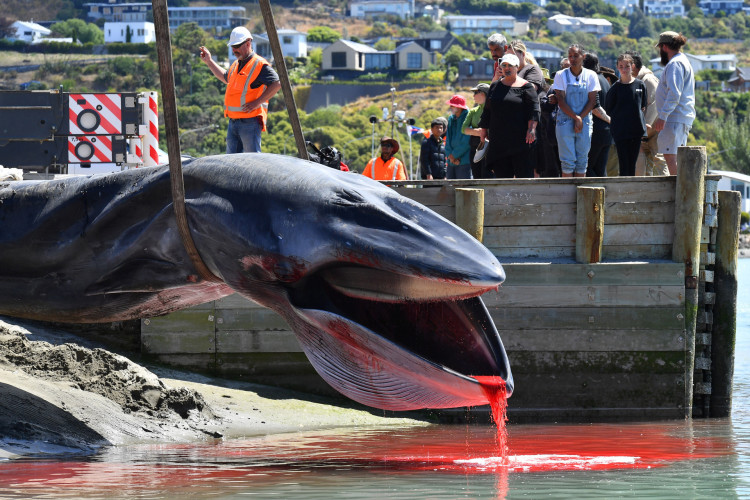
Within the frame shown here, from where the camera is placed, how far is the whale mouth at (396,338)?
6246mm

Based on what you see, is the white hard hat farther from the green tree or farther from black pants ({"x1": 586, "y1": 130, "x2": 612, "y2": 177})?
the green tree

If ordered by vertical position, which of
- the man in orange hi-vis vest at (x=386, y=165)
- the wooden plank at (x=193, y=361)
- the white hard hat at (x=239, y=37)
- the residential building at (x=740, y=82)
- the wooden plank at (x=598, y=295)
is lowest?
the residential building at (x=740, y=82)

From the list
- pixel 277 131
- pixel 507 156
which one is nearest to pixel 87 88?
pixel 277 131

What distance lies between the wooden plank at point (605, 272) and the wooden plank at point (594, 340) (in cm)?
49

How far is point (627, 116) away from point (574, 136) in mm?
621

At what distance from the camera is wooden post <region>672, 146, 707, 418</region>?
12109mm

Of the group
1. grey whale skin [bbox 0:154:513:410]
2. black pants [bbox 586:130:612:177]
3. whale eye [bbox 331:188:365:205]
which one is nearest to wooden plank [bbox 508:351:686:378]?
black pants [bbox 586:130:612:177]

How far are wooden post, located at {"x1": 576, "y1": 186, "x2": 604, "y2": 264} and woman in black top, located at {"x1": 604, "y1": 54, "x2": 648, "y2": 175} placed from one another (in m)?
1.88

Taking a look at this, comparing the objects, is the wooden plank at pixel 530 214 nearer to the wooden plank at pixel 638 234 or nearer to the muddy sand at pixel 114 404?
the wooden plank at pixel 638 234

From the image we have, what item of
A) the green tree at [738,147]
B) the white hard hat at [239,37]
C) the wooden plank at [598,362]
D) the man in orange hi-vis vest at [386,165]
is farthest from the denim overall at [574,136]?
the green tree at [738,147]

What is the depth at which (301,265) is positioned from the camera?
6355 mm

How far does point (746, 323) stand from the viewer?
93.2 ft

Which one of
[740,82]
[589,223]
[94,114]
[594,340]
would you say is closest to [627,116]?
[589,223]

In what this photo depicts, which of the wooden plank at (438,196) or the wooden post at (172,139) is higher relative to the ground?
the wooden post at (172,139)
